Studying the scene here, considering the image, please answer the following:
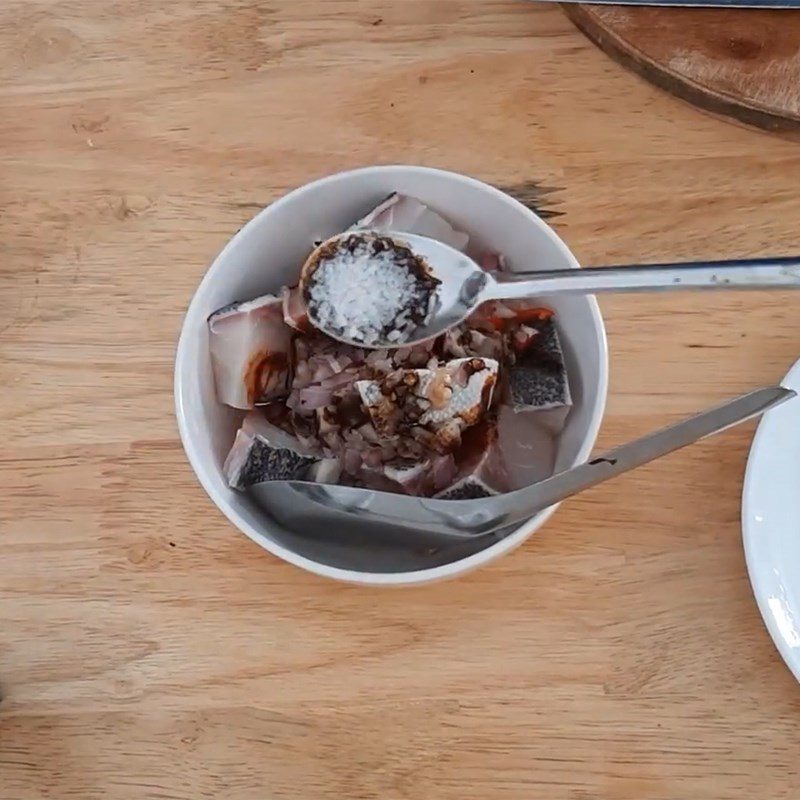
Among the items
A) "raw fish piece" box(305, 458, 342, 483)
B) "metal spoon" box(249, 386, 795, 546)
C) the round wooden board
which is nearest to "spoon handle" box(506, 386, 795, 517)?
"metal spoon" box(249, 386, 795, 546)

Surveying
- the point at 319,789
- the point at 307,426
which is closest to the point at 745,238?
the point at 307,426

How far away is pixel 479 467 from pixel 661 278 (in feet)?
0.50

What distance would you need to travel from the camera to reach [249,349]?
64cm

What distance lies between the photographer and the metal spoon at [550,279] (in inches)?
21.2

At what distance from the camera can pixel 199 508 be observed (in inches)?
28.5

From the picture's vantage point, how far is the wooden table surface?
68 cm

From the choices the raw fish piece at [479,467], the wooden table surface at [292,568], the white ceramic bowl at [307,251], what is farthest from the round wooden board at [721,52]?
the raw fish piece at [479,467]

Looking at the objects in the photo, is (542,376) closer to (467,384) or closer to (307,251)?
(467,384)

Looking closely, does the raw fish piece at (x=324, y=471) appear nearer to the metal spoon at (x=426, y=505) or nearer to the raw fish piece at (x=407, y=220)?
the metal spoon at (x=426, y=505)

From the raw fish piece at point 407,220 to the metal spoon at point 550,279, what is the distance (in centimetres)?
2

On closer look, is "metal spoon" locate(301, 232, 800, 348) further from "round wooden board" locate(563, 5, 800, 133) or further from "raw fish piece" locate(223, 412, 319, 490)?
"round wooden board" locate(563, 5, 800, 133)

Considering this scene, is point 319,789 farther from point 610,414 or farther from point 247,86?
point 247,86

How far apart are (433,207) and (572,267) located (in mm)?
103

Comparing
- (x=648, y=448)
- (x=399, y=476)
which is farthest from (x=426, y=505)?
(x=648, y=448)
